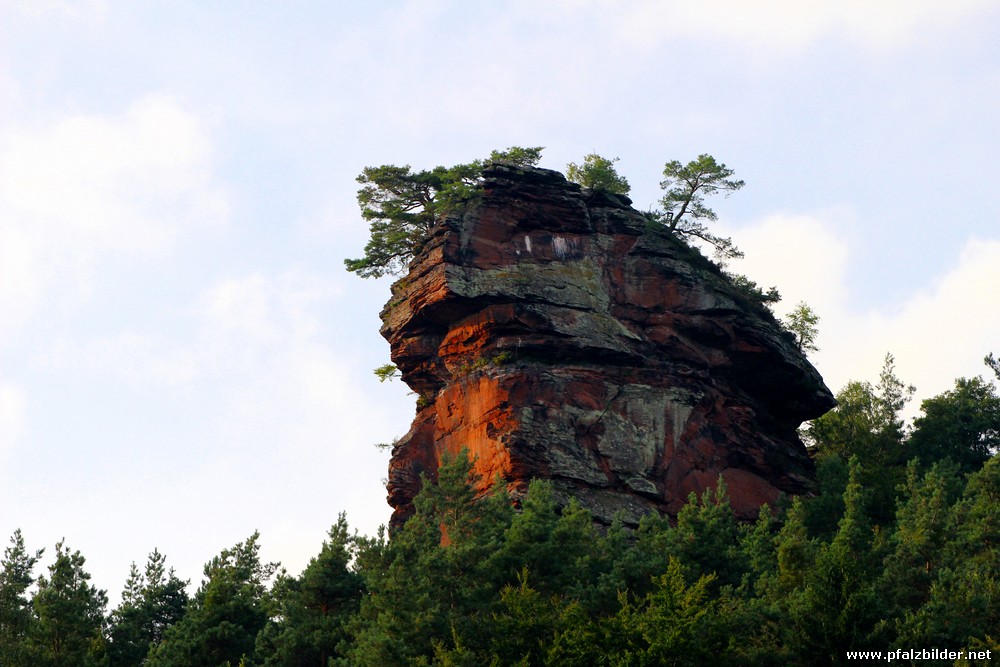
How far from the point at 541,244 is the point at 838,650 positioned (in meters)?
26.3

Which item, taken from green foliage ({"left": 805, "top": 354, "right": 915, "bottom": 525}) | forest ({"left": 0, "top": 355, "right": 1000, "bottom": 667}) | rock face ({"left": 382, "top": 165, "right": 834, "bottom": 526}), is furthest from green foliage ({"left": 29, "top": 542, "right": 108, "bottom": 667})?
green foliage ({"left": 805, "top": 354, "right": 915, "bottom": 525})

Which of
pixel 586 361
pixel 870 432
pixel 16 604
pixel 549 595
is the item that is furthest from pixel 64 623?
pixel 870 432

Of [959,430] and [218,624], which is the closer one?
[218,624]

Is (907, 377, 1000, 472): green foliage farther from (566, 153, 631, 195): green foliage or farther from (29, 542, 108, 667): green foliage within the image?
(29, 542, 108, 667): green foliage

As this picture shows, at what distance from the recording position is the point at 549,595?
3525 cm

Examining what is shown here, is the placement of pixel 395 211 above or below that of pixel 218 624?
above

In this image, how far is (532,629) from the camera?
3159 cm

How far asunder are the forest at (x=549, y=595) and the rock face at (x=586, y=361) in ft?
10.5

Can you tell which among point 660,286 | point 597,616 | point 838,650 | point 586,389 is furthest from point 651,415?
point 838,650

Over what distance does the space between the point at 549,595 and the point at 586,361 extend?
1652cm

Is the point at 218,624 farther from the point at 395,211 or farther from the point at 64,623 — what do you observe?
the point at 395,211

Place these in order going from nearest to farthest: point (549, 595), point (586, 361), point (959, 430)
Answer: point (549, 595), point (586, 361), point (959, 430)

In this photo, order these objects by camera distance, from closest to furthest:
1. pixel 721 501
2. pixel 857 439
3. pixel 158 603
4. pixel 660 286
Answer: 1. pixel 158 603
2. pixel 721 501
3. pixel 660 286
4. pixel 857 439

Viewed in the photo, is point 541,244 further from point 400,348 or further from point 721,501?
point 721,501
